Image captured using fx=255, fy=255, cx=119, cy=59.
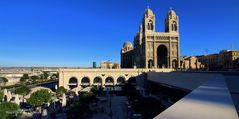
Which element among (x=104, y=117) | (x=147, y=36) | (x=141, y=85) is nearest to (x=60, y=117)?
(x=104, y=117)

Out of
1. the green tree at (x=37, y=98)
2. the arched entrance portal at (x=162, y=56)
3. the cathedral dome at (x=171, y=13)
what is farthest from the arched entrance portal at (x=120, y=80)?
the green tree at (x=37, y=98)

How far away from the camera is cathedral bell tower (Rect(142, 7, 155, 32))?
86.6m

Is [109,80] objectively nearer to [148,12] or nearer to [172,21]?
[148,12]

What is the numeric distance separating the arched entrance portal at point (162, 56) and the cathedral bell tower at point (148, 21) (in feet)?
26.6

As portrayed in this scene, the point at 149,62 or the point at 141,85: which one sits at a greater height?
the point at 149,62

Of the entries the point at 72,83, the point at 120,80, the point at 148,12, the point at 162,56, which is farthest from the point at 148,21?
the point at 72,83

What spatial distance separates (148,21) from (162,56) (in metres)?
14.0

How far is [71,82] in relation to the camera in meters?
77.8

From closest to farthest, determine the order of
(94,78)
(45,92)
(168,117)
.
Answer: (168,117) → (45,92) → (94,78)

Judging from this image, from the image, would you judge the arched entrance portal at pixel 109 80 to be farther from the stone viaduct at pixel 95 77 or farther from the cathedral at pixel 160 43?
the cathedral at pixel 160 43

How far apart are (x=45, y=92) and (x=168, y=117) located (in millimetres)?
41774

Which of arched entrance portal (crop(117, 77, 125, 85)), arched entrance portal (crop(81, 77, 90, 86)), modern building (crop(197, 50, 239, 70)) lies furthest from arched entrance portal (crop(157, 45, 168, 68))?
arched entrance portal (crop(81, 77, 90, 86))

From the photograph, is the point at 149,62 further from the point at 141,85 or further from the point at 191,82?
the point at 191,82

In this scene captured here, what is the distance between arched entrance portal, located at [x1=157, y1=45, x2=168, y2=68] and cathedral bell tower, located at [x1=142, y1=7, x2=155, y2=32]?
8115 mm
